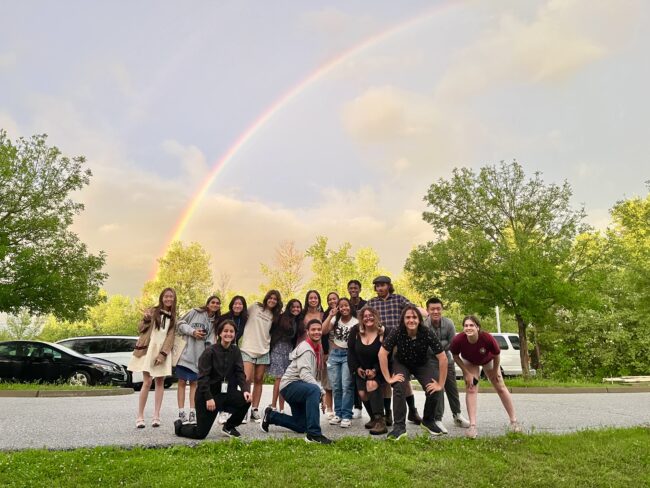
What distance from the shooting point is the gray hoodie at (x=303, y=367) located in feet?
21.1

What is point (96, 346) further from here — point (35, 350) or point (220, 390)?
point (220, 390)

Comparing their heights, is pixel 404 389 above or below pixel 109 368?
below

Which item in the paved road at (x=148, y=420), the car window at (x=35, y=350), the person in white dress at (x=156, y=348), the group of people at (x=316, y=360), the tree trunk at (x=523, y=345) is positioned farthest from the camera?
the tree trunk at (x=523, y=345)

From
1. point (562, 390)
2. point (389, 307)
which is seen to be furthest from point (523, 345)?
point (389, 307)

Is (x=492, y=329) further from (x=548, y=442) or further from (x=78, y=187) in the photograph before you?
(x=548, y=442)

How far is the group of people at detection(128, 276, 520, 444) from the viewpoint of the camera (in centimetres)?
652

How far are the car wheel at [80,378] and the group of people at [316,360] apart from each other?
829cm

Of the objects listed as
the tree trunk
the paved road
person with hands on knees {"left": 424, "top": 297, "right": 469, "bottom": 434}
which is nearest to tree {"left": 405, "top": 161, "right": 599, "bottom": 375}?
the tree trunk

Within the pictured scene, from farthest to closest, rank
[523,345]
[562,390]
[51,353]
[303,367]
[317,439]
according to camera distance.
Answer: [523,345] → [562,390] → [51,353] → [303,367] → [317,439]

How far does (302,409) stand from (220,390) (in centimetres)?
109

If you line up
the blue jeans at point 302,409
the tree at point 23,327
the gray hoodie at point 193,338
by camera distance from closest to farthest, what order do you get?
the blue jeans at point 302,409 < the gray hoodie at point 193,338 < the tree at point 23,327

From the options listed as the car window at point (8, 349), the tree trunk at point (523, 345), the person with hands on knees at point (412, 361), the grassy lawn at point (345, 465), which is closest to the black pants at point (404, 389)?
the person with hands on knees at point (412, 361)

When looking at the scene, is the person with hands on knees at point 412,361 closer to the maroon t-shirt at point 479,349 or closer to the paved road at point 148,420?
the maroon t-shirt at point 479,349

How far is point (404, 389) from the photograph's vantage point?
6680mm
